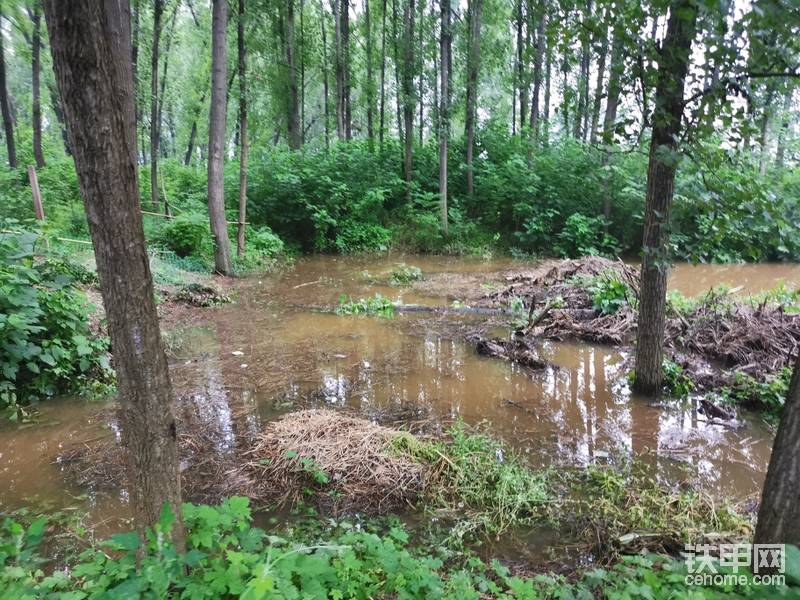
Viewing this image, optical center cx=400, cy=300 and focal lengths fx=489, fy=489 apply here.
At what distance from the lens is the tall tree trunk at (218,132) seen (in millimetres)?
11070

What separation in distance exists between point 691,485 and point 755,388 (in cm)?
214

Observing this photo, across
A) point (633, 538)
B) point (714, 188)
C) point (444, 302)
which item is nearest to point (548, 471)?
point (633, 538)

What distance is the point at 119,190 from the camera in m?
1.83

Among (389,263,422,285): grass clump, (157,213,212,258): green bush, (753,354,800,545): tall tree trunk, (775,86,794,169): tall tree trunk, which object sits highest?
(775,86,794,169): tall tree trunk

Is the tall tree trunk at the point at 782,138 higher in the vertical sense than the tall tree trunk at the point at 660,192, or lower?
higher

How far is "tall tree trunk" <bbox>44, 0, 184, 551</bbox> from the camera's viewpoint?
1.69 m

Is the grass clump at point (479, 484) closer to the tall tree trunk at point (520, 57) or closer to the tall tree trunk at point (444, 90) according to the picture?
the tall tree trunk at point (444, 90)

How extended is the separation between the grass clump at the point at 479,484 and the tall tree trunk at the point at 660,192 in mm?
2192

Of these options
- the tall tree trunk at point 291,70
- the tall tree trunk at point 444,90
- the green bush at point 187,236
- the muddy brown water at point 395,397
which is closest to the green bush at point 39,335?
the muddy brown water at point 395,397

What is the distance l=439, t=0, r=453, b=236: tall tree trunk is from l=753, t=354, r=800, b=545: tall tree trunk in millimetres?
15359

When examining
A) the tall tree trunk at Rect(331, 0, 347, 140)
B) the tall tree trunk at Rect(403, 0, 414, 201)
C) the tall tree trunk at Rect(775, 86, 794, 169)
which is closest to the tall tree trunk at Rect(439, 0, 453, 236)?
the tall tree trunk at Rect(403, 0, 414, 201)

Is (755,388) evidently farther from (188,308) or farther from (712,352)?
(188,308)

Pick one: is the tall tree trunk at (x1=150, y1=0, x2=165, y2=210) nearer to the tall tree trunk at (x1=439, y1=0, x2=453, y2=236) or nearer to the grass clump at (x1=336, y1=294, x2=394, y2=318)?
the tall tree trunk at (x1=439, y1=0, x2=453, y2=236)

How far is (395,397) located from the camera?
18.1 feet
